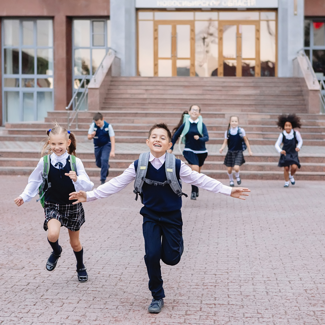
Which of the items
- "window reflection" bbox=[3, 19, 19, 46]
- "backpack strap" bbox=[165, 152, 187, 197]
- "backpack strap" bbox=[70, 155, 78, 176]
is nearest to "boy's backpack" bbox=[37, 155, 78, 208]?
"backpack strap" bbox=[70, 155, 78, 176]

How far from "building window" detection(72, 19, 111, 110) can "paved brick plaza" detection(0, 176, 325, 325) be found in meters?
21.4

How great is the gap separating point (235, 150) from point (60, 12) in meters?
19.2

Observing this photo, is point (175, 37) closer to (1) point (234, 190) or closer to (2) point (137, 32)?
(2) point (137, 32)

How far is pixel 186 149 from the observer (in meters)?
11.5

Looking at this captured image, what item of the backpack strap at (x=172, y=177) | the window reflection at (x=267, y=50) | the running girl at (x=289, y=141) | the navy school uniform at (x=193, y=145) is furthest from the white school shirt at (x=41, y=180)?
the window reflection at (x=267, y=50)

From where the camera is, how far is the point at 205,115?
69.0 ft

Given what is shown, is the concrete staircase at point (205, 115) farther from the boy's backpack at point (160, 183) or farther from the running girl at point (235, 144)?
the boy's backpack at point (160, 183)

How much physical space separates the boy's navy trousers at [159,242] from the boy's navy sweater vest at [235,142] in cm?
840

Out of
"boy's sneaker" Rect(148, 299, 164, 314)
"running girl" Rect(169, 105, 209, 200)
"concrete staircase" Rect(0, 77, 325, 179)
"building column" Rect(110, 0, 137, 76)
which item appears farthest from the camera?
→ "building column" Rect(110, 0, 137, 76)

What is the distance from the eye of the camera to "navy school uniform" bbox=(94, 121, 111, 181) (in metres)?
12.9

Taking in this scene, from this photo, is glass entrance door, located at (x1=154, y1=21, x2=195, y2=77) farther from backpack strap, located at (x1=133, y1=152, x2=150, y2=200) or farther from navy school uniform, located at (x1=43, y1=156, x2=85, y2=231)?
backpack strap, located at (x1=133, y1=152, x2=150, y2=200)

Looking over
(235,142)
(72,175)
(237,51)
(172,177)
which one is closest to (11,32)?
(237,51)

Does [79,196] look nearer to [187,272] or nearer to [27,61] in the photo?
[187,272]

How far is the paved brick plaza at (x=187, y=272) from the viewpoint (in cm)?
476
